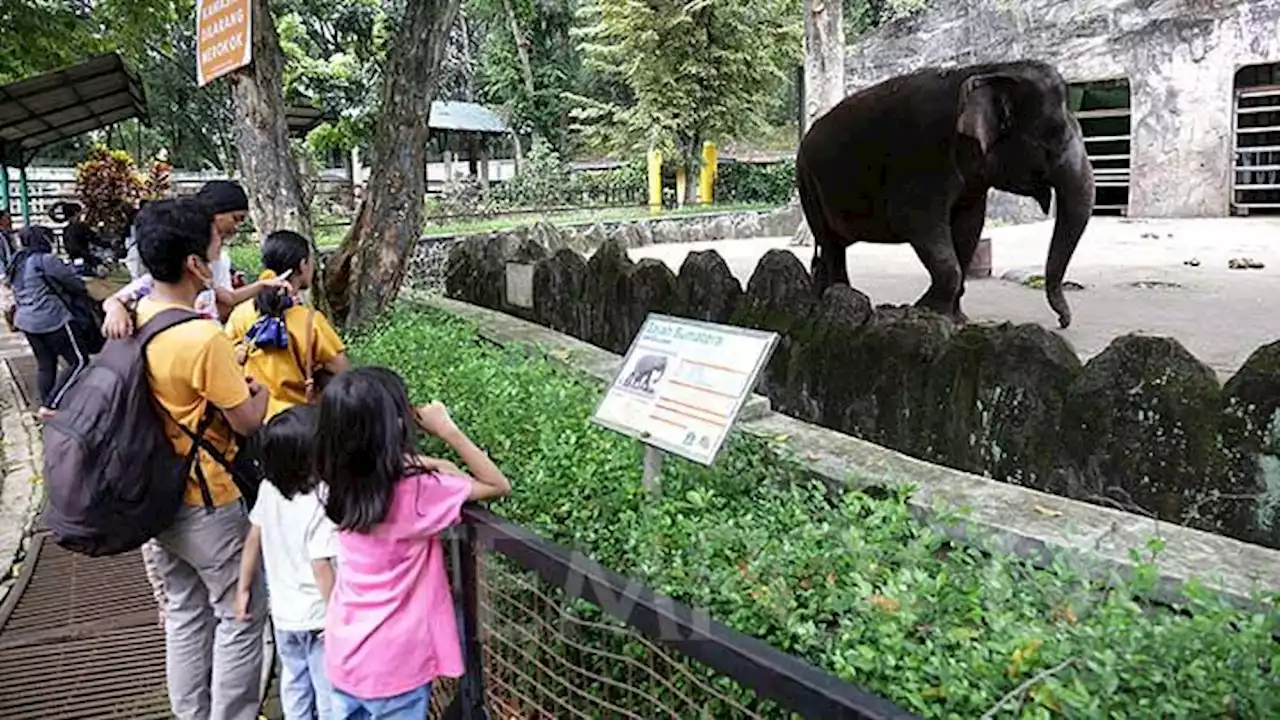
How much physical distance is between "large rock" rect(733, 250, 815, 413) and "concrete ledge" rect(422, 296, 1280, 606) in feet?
3.84

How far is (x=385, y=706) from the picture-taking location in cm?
211

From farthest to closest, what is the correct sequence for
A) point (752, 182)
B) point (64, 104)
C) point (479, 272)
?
1. point (752, 182)
2. point (64, 104)
3. point (479, 272)

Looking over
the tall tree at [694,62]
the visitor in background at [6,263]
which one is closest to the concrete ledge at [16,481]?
the visitor in background at [6,263]

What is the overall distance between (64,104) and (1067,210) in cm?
961

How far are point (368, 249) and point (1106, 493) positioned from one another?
4.06 meters

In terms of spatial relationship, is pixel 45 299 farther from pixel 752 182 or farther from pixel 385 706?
pixel 752 182

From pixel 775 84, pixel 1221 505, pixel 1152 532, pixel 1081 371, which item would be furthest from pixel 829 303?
pixel 775 84

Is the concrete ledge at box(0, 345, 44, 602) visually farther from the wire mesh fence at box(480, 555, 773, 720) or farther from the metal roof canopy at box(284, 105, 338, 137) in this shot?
the metal roof canopy at box(284, 105, 338, 137)

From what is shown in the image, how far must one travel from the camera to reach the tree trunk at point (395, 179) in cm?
537

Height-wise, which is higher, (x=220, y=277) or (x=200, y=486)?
(x=220, y=277)

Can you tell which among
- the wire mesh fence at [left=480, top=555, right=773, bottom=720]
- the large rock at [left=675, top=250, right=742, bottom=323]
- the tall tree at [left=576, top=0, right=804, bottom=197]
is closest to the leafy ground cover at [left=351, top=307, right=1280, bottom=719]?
the wire mesh fence at [left=480, top=555, right=773, bottom=720]

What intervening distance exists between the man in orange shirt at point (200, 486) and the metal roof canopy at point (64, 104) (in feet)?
25.8

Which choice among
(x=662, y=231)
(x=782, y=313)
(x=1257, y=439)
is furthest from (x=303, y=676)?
(x=662, y=231)

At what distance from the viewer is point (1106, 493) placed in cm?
307
